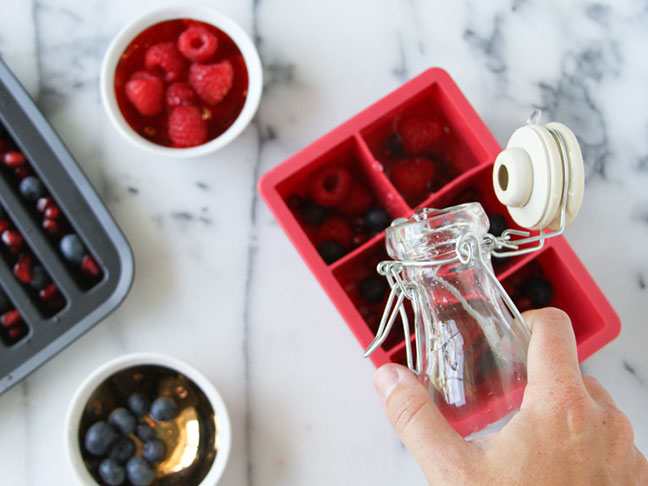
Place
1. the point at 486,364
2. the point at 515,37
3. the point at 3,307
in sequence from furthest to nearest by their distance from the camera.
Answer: the point at 515,37 < the point at 3,307 < the point at 486,364

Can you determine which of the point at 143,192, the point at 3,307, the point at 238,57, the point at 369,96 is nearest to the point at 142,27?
the point at 238,57

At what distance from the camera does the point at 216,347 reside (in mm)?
921

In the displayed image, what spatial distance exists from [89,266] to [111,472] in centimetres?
30

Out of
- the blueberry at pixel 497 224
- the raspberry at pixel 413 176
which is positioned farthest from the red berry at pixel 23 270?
the blueberry at pixel 497 224

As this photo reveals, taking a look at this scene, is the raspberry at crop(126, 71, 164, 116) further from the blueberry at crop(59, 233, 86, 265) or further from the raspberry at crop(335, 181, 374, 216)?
the raspberry at crop(335, 181, 374, 216)

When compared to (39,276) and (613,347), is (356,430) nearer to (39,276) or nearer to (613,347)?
(613,347)

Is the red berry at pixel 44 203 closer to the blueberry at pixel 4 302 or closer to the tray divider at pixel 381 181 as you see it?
the blueberry at pixel 4 302

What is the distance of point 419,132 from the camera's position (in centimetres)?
88

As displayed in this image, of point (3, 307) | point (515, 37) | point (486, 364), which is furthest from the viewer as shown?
point (515, 37)

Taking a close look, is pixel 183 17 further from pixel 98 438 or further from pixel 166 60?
pixel 98 438

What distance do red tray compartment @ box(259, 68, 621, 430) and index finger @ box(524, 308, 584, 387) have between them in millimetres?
211

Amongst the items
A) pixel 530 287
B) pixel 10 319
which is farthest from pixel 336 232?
pixel 10 319

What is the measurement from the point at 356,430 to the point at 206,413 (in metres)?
0.24

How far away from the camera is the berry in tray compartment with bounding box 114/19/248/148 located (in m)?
0.88
